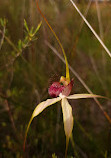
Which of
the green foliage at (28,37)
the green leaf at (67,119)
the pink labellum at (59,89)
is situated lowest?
the green leaf at (67,119)

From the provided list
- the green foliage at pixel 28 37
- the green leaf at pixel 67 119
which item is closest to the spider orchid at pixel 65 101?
the green leaf at pixel 67 119

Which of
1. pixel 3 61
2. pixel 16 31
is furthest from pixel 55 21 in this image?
pixel 3 61

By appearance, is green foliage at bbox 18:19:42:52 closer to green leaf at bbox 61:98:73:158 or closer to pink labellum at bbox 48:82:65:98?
pink labellum at bbox 48:82:65:98

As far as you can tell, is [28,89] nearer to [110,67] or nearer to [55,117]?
[55,117]

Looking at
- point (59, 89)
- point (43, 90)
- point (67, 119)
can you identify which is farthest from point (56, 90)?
point (43, 90)

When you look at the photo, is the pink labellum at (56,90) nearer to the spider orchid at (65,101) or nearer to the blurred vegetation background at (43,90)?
the spider orchid at (65,101)

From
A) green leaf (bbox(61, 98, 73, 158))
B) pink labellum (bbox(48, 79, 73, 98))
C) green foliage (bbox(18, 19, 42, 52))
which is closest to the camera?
green leaf (bbox(61, 98, 73, 158))

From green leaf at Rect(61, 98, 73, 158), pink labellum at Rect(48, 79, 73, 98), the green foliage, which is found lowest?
green leaf at Rect(61, 98, 73, 158)

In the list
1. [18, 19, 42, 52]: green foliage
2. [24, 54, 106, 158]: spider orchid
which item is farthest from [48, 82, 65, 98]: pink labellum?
[18, 19, 42, 52]: green foliage
